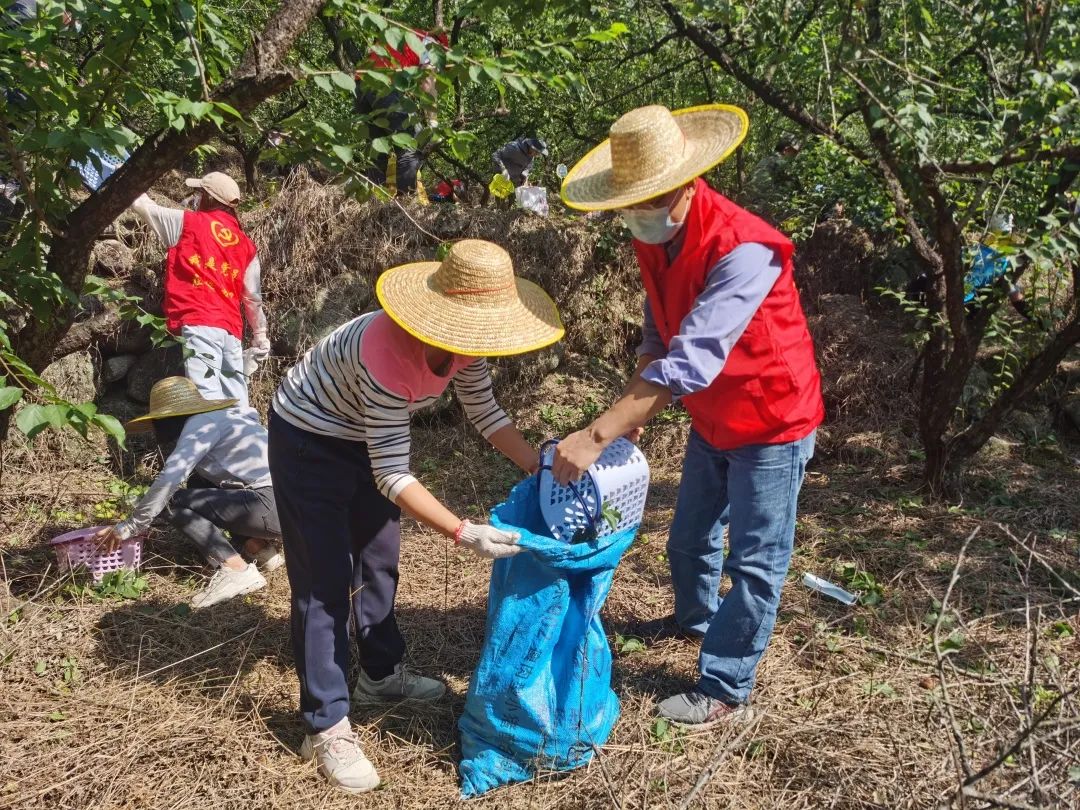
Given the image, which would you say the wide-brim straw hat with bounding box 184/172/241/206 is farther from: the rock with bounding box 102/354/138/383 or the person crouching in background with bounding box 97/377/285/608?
the rock with bounding box 102/354/138/383

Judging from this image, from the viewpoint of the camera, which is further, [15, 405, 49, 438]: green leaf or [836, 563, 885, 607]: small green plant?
[836, 563, 885, 607]: small green plant

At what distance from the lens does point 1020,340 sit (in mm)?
4523

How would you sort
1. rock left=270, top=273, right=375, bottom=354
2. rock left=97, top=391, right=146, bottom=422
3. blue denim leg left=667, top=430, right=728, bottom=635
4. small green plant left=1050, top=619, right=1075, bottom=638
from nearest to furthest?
blue denim leg left=667, top=430, right=728, bottom=635 < small green plant left=1050, top=619, right=1075, bottom=638 < rock left=97, top=391, right=146, bottom=422 < rock left=270, top=273, right=375, bottom=354

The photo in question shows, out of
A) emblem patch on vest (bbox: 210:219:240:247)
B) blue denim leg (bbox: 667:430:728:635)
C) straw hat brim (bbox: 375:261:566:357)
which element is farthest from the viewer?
emblem patch on vest (bbox: 210:219:240:247)

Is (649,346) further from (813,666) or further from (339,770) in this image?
(339,770)

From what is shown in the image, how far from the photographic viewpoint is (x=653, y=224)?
228 cm

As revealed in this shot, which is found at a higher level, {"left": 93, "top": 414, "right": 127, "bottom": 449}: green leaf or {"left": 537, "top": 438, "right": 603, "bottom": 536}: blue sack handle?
{"left": 93, "top": 414, "right": 127, "bottom": 449}: green leaf

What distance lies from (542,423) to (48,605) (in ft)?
9.96

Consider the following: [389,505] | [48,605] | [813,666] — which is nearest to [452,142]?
[389,505]

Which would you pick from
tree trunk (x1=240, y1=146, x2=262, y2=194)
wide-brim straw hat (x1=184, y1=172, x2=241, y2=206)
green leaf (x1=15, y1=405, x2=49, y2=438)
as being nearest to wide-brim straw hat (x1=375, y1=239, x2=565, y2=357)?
green leaf (x1=15, y1=405, x2=49, y2=438)

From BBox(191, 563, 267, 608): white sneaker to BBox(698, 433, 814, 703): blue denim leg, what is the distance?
1965 millimetres

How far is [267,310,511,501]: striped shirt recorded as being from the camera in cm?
213

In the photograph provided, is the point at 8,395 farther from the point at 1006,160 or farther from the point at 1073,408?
the point at 1073,408

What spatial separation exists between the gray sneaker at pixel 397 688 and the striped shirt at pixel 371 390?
3.05 ft
